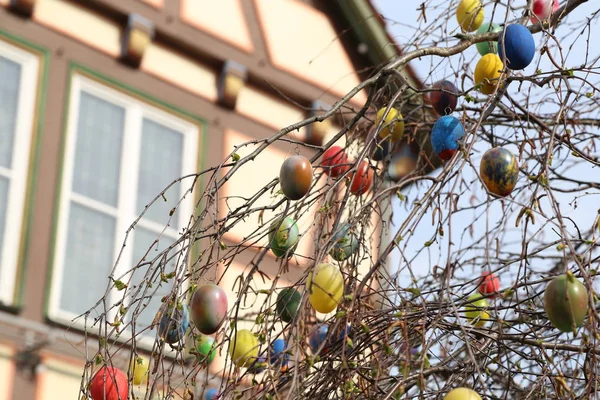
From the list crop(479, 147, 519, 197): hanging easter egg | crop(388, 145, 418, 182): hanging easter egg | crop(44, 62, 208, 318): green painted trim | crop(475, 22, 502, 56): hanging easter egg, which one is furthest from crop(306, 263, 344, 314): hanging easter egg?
crop(44, 62, 208, 318): green painted trim

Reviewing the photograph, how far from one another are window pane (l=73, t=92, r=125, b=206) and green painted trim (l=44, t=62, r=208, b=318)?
0.41 feet

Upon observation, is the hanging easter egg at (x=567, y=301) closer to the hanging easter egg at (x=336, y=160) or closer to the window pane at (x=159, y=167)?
the hanging easter egg at (x=336, y=160)

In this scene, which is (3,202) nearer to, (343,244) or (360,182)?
(360,182)

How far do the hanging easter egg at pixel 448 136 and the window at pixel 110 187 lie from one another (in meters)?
3.08

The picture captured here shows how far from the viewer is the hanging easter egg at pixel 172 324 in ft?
10.6

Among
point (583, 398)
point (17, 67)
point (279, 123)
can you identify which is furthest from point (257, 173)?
point (583, 398)

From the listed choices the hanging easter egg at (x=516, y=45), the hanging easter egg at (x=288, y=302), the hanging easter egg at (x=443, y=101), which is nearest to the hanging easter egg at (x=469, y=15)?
the hanging easter egg at (x=443, y=101)

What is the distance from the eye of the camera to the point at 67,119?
6445 millimetres

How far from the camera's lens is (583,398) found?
307cm

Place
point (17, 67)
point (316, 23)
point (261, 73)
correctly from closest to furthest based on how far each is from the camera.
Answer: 1. point (17, 67)
2. point (261, 73)
3. point (316, 23)

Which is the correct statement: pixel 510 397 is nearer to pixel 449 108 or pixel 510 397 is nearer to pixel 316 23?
pixel 449 108

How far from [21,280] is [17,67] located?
1.32 meters

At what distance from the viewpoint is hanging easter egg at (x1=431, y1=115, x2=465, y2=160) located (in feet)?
11.3

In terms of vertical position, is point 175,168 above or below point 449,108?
above
